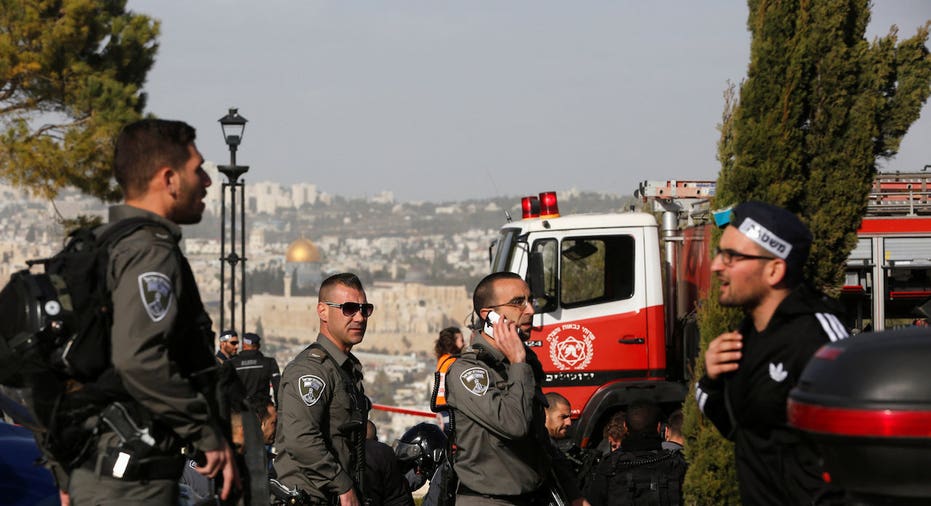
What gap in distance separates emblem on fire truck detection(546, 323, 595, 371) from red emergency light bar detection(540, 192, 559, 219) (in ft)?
3.80

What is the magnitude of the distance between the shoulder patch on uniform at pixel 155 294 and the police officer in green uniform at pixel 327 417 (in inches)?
80.0

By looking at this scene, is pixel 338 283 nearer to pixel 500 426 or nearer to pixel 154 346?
pixel 500 426

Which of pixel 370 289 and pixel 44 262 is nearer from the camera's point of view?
pixel 44 262

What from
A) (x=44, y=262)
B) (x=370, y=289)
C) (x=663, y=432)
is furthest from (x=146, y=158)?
(x=370, y=289)

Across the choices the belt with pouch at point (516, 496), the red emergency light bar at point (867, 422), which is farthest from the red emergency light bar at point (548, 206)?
the red emergency light bar at point (867, 422)

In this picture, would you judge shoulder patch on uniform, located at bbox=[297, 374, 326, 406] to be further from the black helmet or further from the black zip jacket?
the black zip jacket

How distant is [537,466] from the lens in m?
5.05

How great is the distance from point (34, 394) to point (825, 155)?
5823 millimetres

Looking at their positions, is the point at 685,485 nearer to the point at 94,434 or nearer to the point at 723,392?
the point at 723,392

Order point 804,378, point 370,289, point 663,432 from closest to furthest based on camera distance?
1. point 804,378
2. point 663,432
3. point 370,289

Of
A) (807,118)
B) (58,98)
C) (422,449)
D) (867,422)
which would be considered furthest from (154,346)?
(58,98)

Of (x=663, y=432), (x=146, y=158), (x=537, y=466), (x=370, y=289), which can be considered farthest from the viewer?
(x=370, y=289)

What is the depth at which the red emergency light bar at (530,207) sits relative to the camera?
12.0m

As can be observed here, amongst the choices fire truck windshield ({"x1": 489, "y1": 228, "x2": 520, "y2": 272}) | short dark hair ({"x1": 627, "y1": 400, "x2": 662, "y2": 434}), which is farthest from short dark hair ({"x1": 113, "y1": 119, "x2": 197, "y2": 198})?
fire truck windshield ({"x1": 489, "y1": 228, "x2": 520, "y2": 272})
